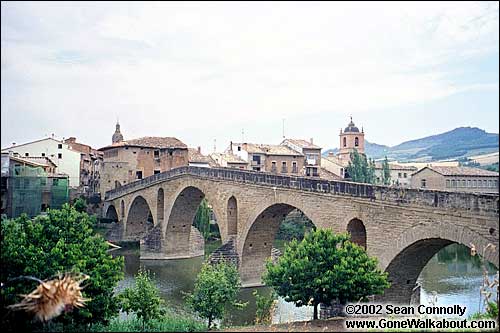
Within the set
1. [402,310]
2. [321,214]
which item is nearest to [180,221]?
[321,214]

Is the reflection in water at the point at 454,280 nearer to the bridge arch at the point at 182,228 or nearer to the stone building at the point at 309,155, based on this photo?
the bridge arch at the point at 182,228

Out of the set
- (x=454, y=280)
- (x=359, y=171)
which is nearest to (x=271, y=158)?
(x=359, y=171)

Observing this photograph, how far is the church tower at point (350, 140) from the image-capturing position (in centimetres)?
6656

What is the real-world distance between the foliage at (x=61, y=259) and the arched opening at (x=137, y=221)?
28.4 metres

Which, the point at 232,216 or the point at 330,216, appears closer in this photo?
the point at 330,216

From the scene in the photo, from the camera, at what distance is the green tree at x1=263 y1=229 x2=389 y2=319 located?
43.3 feet

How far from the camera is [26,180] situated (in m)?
28.2

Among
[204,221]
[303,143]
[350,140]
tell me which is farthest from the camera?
[350,140]

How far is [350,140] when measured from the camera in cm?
6662

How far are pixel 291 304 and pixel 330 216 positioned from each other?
520 cm

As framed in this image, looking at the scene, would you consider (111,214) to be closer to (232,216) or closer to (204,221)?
(204,221)

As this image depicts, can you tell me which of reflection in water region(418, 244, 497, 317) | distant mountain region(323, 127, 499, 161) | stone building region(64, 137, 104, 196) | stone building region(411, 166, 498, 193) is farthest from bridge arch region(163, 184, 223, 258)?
distant mountain region(323, 127, 499, 161)

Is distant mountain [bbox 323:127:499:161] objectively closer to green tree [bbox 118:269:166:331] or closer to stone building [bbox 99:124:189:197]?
stone building [bbox 99:124:189:197]

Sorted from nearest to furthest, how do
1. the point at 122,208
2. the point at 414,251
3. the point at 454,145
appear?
1. the point at 414,251
2. the point at 122,208
3. the point at 454,145
